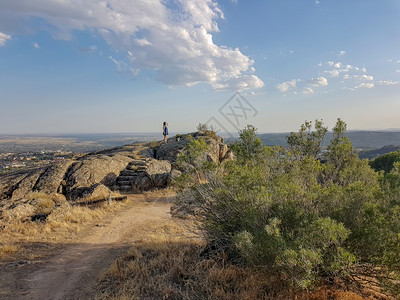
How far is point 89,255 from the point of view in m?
8.70

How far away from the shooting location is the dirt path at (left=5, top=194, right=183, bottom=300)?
6.45m

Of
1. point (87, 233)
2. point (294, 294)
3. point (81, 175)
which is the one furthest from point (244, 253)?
point (81, 175)

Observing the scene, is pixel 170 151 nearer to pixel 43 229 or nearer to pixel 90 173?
pixel 90 173

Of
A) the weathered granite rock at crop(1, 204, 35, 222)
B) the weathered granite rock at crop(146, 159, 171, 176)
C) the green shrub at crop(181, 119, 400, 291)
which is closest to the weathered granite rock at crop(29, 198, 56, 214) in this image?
the weathered granite rock at crop(1, 204, 35, 222)

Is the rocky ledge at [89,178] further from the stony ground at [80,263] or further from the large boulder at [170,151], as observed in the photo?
the stony ground at [80,263]

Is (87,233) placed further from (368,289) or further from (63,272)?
(368,289)

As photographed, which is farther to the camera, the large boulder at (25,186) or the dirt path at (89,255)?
the large boulder at (25,186)

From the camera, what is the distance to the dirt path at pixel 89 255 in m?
6.45

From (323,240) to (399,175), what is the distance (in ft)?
8.73

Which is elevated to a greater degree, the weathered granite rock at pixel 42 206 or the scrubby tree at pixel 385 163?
the scrubby tree at pixel 385 163

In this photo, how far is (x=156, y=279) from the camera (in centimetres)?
662


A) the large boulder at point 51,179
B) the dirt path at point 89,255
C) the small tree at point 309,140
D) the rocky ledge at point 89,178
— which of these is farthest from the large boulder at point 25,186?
the small tree at point 309,140

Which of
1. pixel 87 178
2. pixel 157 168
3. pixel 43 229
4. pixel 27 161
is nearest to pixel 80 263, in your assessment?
pixel 43 229

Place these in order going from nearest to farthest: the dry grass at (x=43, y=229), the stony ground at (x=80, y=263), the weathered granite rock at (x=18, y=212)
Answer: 1. the stony ground at (x=80, y=263)
2. the dry grass at (x=43, y=229)
3. the weathered granite rock at (x=18, y=212)
